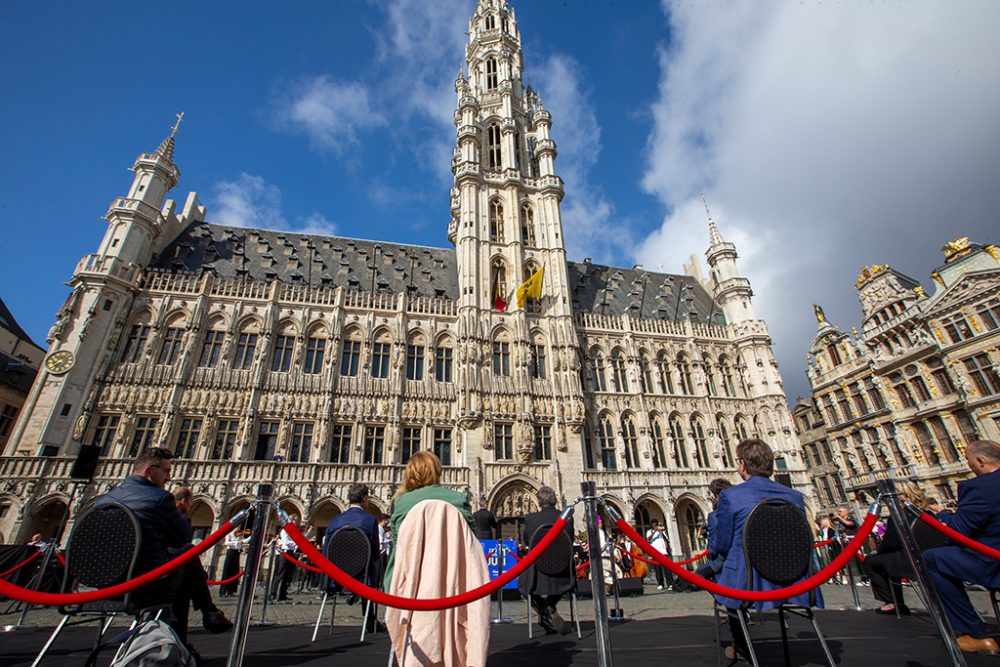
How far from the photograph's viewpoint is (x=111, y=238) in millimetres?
21609

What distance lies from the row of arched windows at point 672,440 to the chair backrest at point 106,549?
2108 centimetres

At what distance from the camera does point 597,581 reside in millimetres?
3342

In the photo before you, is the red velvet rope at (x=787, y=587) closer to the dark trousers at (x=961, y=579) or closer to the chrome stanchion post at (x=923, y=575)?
the chrome stanchion post at (x=923, y=575)

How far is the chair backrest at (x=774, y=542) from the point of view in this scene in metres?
3.54

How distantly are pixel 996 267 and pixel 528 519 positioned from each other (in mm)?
33137

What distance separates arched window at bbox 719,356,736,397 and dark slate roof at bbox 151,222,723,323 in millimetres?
3708

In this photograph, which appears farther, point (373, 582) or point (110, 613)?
point (373, 582)

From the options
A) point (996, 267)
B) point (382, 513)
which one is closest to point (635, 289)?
point (996, 267)

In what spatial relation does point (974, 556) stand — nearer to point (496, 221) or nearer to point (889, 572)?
point (889, 572)

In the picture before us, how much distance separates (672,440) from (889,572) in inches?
723

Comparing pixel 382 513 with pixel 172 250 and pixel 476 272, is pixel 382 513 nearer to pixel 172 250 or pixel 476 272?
pixel 476 272

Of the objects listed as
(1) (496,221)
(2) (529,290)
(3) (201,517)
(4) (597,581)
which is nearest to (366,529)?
(4) (597,581)

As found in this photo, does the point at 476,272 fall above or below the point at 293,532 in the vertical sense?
above

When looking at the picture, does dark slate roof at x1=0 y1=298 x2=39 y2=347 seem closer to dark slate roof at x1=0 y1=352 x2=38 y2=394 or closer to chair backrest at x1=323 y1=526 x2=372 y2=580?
dark slate roof at x1=0 y1=352 x2=38 y2=394
